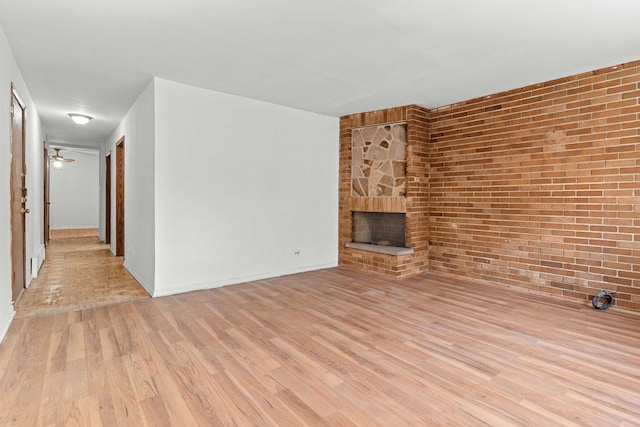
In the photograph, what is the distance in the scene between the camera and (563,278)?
3.63 metres

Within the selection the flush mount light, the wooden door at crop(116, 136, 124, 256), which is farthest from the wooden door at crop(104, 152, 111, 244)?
the flush mount light

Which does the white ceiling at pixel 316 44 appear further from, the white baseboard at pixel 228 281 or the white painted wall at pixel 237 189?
the white baseboard at pixel 228 281

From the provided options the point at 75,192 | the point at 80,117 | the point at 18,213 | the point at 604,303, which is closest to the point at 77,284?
the point at 18,213

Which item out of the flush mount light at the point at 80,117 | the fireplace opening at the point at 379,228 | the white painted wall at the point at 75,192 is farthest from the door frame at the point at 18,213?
the white painted wall at the point at 75,192

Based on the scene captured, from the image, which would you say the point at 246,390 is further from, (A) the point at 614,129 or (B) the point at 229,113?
(A) the point at 614,129

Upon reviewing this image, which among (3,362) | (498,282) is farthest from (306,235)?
(3,362)

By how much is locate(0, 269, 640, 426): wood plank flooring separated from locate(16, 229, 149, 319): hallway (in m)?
0.27

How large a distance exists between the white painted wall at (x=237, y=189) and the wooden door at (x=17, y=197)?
119 centimetres

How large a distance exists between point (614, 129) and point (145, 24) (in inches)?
167

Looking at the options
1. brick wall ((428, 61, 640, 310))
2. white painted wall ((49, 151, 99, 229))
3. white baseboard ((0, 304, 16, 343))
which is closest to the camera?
white baseboard ((0, 304, 16, 343))

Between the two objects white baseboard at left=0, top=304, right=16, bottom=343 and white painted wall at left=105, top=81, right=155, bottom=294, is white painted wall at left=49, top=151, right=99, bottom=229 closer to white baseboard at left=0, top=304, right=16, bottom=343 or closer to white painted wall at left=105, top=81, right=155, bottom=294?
white painted wall at left=105, top=81, right=155, bottom=294

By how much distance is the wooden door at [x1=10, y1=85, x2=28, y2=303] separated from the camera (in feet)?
10.2

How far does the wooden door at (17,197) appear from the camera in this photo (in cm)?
311

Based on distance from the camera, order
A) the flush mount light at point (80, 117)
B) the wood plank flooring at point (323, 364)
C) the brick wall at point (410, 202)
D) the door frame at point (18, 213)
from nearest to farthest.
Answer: the wood plank flooring at point (323, 364), the door frame at point (18, 213), the brick wall at point (410, 202), the flush mount light at point (80, 117)
